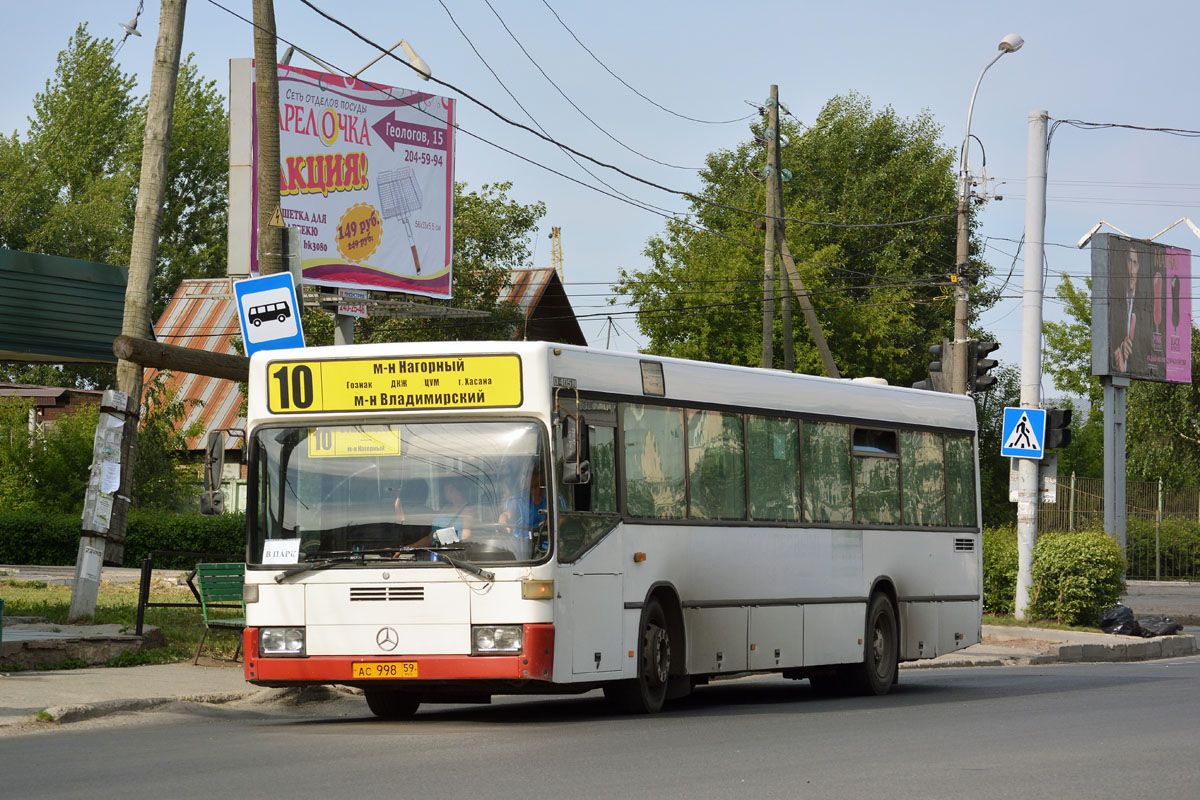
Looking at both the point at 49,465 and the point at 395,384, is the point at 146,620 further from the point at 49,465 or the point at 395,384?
the point at 49,465

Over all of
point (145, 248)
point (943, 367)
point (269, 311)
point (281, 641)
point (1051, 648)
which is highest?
point (145, 248)

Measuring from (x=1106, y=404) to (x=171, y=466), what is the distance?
2254cm

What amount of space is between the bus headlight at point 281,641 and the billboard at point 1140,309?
28.1 meters

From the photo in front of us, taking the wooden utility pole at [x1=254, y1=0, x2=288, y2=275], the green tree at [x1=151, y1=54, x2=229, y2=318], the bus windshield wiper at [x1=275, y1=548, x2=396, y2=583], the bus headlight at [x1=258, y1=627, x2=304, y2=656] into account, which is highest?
the green tree at [x1=151, y1=54, x2=229, y2=318]

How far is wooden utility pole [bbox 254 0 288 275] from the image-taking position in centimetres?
1627

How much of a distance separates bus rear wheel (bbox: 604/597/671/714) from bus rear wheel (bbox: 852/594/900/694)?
363cm

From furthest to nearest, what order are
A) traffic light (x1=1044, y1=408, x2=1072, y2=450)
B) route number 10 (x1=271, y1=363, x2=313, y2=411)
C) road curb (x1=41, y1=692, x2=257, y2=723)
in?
traffic light (x1=1044, y1=408, x2=1072, y2=450)
route number 10 (x1=271, y1=363, x2=313, y2=411)
road curb (x1=41, y1=692, x2=257, y2=723)

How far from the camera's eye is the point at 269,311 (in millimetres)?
14883

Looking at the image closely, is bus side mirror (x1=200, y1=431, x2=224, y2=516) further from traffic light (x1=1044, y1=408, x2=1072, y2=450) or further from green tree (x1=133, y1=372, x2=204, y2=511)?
green tree (x1=133, y1=372, x2=204, y2=511)

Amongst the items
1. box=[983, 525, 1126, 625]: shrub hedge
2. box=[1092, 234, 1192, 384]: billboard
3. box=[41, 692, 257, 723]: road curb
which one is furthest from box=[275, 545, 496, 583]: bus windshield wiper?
box=[1092, 234, 1192, 384]: billboard

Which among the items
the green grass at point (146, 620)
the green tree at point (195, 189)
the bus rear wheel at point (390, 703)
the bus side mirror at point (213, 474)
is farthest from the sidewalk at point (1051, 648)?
the green tree at point (195, 189)

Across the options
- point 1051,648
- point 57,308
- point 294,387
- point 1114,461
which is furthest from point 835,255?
point 294,387

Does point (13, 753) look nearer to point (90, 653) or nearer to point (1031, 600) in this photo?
point (90, 653)

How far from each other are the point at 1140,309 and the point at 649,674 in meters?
29.5
